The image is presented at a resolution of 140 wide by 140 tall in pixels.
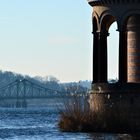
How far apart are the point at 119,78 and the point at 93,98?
6.71 feet

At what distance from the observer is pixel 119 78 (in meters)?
66.1

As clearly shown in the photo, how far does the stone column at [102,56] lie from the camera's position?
67.2 m

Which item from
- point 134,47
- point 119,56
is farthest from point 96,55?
point 134,47

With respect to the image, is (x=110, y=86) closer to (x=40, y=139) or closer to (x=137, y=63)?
(x=137, y=63)

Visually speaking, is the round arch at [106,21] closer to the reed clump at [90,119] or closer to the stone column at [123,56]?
the stone column at [123,56]

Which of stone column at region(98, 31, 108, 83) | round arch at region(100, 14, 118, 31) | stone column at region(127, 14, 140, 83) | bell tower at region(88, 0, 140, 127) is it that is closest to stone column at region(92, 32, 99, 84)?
bell tower at region(88, 0, 140, 127)

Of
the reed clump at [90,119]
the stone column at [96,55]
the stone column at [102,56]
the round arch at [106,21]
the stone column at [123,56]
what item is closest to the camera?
the reed clump at [90,119]

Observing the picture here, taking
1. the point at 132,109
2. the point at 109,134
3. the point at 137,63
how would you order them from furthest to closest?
the point at 137,63 < the point at 132,109 < the point at 109,134

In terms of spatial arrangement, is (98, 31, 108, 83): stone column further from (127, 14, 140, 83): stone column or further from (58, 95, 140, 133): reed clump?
(58, 95, 140, 133): reed clump

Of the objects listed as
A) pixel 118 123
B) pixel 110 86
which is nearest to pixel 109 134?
pixel 118 123

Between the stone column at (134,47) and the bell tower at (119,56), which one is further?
the stone column at (134,47)

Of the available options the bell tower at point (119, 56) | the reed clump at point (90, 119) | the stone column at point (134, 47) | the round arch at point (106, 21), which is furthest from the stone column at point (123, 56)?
the reed clump at point (90, 119)

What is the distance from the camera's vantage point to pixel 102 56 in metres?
67.3

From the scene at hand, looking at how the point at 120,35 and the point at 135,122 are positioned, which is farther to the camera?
the point at 120,35
